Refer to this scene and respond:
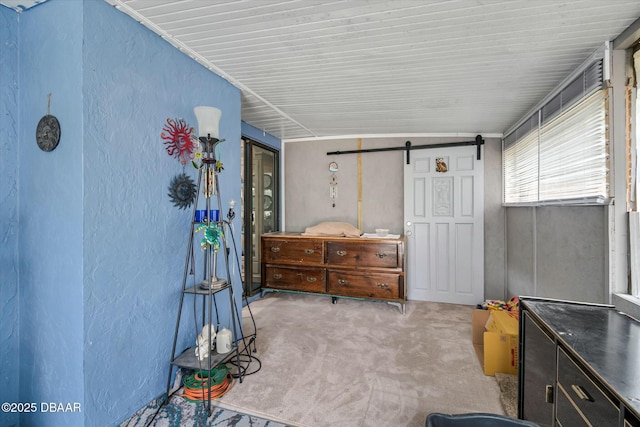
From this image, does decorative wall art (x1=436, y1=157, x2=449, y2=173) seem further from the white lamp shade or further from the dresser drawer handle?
the dresser drawer handle

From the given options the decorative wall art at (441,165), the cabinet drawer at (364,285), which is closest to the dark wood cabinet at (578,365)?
the cabinet drawer at (364,285)

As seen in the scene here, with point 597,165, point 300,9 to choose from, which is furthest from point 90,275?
point 597,165

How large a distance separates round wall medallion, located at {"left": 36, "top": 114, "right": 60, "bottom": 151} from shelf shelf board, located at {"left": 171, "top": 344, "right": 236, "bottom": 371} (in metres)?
1.48

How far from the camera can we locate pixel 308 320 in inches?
132

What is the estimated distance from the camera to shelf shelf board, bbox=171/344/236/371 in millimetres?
1856

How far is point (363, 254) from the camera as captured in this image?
12.2ft

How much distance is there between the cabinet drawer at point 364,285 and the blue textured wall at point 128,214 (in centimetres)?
205

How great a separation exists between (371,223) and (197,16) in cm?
332

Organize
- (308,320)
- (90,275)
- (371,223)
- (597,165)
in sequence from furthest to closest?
(371,223) < (308,320) < (597,165) < (90,275)

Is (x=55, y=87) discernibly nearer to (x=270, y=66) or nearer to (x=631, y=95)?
(x=270, y=66)

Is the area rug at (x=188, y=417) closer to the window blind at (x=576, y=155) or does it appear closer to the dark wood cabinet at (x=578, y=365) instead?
the dark wood cabinet at (x=578, y=365)

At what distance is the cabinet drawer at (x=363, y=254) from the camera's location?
142 inches

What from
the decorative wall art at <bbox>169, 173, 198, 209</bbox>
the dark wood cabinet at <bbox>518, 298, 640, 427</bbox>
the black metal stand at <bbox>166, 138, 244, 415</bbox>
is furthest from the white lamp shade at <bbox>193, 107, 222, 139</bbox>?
the dark wood cabinet at <bbox>518, 298, 640, 427</bbox>

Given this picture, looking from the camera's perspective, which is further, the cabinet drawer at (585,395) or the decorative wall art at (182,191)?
the decorative wall art at (182,191)
